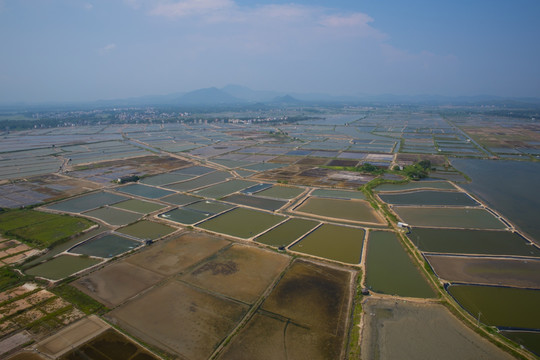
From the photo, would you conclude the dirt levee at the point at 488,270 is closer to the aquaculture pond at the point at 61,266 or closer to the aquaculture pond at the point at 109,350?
the aquaculture pond at the point at 109,350

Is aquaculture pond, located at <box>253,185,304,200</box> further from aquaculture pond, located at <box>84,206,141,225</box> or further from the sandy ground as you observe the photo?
the sandy ground

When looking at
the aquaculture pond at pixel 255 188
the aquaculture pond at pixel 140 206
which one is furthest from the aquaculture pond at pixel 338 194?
the aquaculture pond at pixel 140 206

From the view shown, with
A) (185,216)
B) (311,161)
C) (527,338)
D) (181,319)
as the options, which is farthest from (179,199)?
(527,338)

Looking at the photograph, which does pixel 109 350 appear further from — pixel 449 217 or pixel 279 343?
pixel 449 217

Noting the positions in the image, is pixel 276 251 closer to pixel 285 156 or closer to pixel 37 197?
pixel 37 197

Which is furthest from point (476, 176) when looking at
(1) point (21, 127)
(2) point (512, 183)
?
(1) point (21, 127)

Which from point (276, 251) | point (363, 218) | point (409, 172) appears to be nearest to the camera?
point (276, 251)
